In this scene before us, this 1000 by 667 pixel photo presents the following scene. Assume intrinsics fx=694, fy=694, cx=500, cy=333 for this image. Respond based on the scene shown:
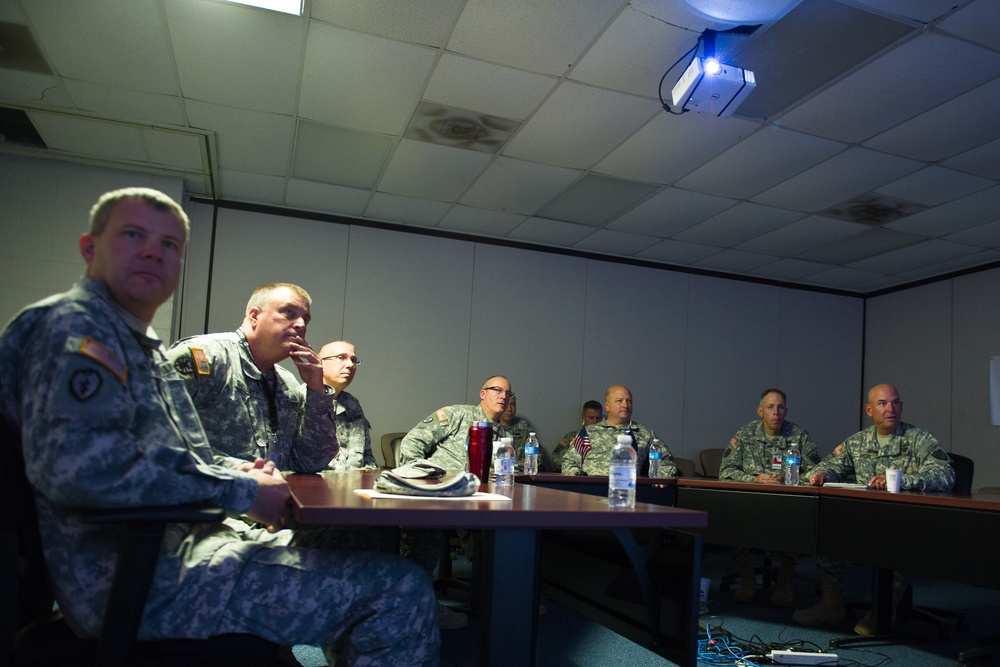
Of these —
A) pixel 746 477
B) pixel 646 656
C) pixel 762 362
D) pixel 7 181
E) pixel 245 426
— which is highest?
pixel 7 181

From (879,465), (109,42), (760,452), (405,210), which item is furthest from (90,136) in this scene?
(879,465)

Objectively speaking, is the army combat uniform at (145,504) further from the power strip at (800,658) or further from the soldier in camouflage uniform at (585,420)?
the soldier in camouflage uniform at (585,420)

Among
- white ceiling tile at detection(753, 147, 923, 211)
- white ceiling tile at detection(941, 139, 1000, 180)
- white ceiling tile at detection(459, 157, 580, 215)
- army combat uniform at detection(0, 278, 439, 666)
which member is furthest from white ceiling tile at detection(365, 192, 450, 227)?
army combat uniform at detection(0, 278, 439, 666)

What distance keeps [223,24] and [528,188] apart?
95.4 inches

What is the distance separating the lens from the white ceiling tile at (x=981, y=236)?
5.24 meters

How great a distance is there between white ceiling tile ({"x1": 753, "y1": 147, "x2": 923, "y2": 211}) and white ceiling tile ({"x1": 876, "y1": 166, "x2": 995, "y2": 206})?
10 centimetres

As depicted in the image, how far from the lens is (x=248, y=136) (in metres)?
4.36

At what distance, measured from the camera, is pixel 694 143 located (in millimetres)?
4098

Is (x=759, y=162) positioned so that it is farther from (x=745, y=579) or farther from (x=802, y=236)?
(x=745, y=579)

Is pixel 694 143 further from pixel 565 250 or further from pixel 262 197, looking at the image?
pixel 262 197

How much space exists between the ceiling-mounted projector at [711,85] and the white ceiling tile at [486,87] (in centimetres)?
66

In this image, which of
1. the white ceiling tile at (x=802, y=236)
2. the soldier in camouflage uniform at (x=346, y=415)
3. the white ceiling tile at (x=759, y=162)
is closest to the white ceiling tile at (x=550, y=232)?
the white ceiling tile at (x=759, y=162)

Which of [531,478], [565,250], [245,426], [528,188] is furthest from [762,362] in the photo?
[245,426]

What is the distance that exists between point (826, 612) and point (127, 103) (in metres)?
4.79
